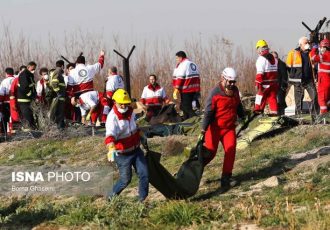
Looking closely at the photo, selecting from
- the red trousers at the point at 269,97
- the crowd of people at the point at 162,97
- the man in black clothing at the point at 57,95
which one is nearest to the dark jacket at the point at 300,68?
the crowd of people at the point at 162,97

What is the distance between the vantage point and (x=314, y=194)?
8289mm

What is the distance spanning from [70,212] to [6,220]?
2.83ft

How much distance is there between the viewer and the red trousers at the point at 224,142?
31.3 ft

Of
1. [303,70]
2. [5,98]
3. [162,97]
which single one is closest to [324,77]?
[303,70]

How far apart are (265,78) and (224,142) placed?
370cm

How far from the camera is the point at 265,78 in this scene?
1303cm

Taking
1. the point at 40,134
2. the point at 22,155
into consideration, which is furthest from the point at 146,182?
the point at 40,134

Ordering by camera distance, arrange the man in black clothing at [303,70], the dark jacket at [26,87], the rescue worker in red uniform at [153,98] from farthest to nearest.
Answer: the rescue worker in red uniform at [153,98]
the dark jacket at [26,87]
the man in black clothing at [303,70]

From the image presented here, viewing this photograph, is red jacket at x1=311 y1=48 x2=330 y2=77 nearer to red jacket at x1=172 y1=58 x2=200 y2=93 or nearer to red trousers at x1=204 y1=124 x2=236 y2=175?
red jacket at x1=172 y1=58 x2=200 y2=93

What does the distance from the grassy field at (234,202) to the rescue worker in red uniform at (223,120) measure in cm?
36

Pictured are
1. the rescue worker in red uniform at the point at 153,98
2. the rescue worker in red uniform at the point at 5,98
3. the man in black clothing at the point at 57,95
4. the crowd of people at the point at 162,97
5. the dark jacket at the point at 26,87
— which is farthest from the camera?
the rescue worker in red uniform at the point at 153,98

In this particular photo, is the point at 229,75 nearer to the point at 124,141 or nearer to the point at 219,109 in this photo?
the point at 219,109

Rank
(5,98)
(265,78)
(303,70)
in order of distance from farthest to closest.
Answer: (5,98) → (303,70) → (265,78)

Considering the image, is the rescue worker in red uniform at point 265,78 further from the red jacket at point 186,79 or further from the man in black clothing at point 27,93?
the man in black clothing at point 27,93
